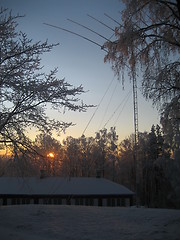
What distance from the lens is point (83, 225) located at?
8.73 meters

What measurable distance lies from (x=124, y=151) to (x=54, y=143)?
45.6 m

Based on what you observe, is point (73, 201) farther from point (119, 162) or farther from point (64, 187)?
point (119, 162)

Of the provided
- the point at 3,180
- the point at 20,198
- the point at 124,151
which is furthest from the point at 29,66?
the point at 124,151

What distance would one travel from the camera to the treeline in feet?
34.0

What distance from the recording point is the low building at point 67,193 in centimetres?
2305

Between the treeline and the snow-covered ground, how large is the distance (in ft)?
5.87

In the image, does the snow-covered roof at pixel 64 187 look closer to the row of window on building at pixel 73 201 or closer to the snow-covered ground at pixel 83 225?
the row of window on building at pixel 73 201

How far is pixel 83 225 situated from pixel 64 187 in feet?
50.8

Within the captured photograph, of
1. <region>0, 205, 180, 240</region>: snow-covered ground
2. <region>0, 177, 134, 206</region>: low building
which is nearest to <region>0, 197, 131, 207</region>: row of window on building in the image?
<region>0, 177, 134, 206</region>: low building

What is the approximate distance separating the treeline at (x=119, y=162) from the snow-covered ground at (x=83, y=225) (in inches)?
70.5

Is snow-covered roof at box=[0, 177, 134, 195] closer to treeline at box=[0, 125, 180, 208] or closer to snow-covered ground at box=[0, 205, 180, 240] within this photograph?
treeline at box=[0, 125, 180, 208]

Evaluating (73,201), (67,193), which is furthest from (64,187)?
(73,201)

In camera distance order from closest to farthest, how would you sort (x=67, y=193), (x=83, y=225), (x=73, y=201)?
(x=83, y=225), (x=67, y=193), (x=73, y=201)

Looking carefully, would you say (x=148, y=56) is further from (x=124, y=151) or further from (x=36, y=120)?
(x=124, y=151)
